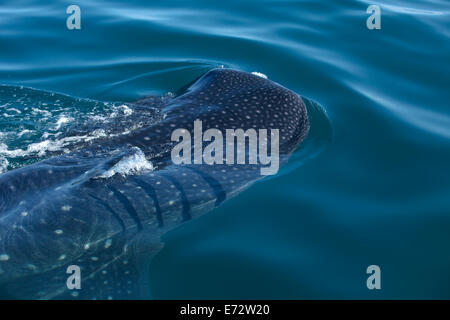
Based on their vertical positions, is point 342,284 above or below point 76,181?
below

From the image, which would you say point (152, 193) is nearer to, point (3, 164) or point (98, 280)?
point (98, 280)

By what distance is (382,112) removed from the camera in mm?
7523

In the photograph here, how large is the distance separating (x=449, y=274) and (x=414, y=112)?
3.68 meters

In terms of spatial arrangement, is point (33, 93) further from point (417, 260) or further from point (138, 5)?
point (417, 260)

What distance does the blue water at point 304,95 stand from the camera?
463cm

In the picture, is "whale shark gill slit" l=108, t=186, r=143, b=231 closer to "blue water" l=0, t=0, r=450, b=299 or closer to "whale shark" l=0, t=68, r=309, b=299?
"whale shark" l=0, t=68, r=309, b=299

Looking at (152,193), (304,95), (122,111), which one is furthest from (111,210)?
(304,95)

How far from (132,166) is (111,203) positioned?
612mm

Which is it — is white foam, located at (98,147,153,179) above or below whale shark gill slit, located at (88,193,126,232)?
above

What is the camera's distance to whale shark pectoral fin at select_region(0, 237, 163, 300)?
4.23 meters

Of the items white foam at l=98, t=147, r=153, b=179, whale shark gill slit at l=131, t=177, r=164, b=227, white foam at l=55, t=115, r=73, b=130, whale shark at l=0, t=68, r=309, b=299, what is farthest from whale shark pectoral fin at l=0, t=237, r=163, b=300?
white foam at l=55, t=115, r=73, b=130

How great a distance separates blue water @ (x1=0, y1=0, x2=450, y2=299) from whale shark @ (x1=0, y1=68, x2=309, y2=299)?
0.24 metres
